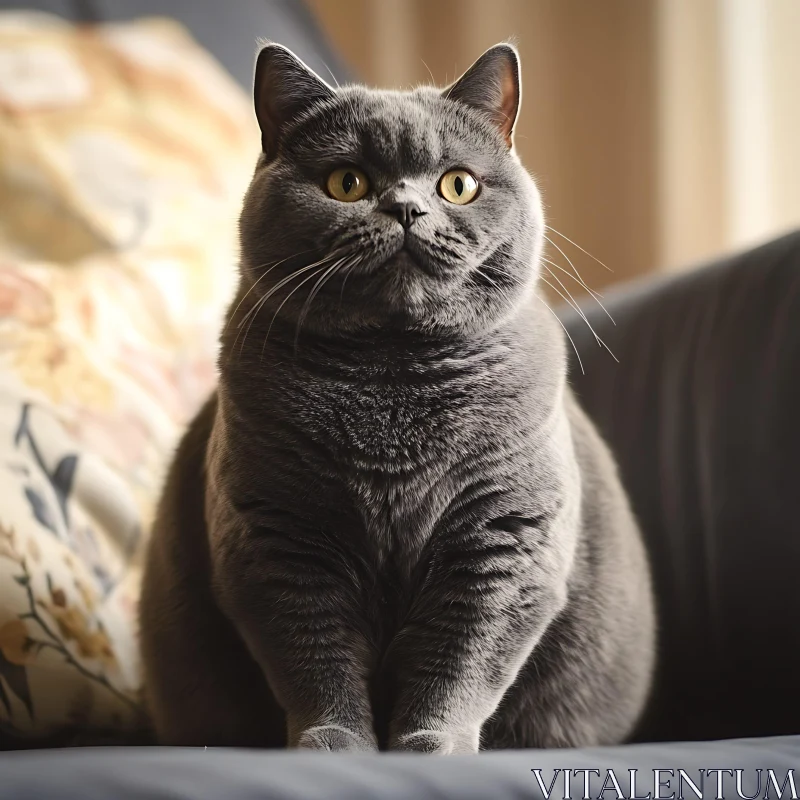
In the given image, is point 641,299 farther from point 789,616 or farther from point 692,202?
point 692,202

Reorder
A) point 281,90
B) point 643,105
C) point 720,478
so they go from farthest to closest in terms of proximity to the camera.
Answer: point 643,105
point 720,478
point 281,90

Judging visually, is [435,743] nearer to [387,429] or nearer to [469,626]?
[469,626]

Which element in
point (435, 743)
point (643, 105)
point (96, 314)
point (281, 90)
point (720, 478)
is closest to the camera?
point (435, 743)

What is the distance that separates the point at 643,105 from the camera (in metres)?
2.01

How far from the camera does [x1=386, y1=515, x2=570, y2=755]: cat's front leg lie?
30.5 inches

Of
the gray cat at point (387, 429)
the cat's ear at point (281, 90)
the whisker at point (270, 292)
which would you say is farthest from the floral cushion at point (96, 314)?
the cat's ear at point (281, 90)

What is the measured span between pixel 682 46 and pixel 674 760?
66.9 inches

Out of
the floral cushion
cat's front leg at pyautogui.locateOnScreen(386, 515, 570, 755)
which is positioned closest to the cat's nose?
cat's front leg at pyautogui.locateOnScreen(386, 515, 570, 755)

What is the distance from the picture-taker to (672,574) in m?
1.12

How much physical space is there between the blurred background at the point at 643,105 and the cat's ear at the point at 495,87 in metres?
1.09

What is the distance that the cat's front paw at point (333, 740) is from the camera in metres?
0.73

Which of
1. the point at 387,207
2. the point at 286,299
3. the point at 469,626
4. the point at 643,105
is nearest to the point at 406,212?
the point at 387,207

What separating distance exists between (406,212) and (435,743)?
0.44 m

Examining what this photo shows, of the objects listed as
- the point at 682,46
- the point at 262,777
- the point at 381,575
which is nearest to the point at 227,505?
the point at 381,575
